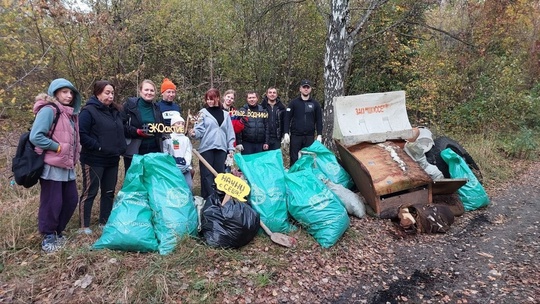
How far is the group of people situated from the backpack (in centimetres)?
6

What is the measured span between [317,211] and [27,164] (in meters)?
2.56

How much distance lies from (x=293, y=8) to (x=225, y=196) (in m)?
5.73

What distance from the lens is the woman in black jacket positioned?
313 centimetres

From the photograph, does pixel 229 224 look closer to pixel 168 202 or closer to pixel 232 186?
pixel 232 186

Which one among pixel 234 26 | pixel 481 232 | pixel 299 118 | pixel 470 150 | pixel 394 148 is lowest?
pixel 481 232

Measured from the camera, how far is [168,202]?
3098 mm

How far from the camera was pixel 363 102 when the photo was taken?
4832 mm

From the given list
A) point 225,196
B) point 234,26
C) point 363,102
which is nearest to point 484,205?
point 363,102

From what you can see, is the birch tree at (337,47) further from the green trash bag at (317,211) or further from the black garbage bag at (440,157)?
the green trash bag at (317,211)

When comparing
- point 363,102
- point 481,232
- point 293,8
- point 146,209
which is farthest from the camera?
point 293,8

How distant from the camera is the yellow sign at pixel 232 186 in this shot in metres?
3.21

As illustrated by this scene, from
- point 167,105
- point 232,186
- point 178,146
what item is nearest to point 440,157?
point 232,186

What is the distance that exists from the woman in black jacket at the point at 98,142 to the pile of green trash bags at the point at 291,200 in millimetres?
1207

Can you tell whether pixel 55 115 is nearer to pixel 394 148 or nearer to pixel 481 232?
pixel 394 148
